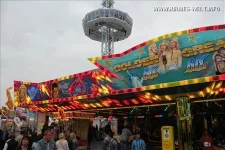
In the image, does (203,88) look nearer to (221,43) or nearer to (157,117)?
(221,43)

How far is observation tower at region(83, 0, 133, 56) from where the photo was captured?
70.9 meters

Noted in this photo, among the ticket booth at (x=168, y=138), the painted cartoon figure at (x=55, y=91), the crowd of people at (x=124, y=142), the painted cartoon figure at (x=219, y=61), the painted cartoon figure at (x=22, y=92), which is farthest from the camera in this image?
the painted cartoon figure at (x=22, y=92)

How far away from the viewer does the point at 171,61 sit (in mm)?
12141

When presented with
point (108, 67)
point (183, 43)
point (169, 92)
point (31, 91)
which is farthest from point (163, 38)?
point (31, 91)

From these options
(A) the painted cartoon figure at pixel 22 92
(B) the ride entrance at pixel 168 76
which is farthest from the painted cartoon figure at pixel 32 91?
(B) the ride entrance at pixel 168 76

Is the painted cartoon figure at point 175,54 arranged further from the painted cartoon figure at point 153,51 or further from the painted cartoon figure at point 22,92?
the painted cartoon figure at point 22,92

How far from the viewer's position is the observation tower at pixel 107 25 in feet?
233

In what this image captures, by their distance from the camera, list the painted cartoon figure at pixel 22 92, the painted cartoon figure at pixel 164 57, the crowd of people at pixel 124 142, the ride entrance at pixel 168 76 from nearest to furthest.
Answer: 1. the crowd of people at pixel 124 142
2. the ride entrance at pixel 168 76
3. the painted cartoon figure at pixel 164 57
4. the painted cartoon figure at pixel 22 92

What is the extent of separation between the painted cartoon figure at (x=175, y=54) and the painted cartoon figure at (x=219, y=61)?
150 centimetres

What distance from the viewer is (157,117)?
78.3 ft

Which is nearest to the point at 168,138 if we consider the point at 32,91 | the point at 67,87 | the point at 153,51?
the point at 153,51

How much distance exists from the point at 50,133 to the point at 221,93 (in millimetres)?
9021

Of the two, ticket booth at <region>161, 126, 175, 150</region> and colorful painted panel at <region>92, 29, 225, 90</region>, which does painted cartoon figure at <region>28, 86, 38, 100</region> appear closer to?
colorful painted panel at <region>92, 29, 225, 90</region>

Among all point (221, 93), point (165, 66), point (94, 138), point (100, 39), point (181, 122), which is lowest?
point (94, 138)
